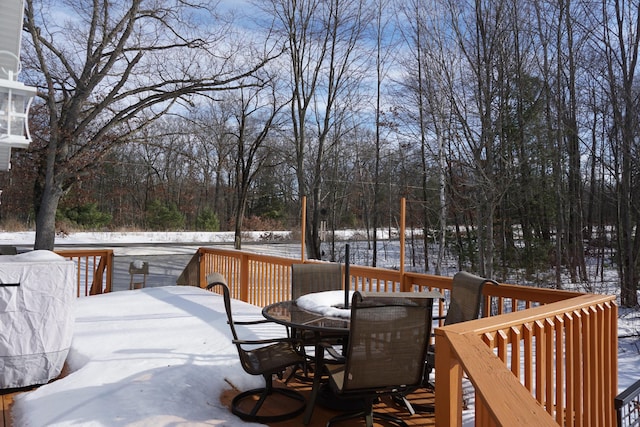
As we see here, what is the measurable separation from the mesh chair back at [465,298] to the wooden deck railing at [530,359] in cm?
16

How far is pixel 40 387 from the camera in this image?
10.7 feet

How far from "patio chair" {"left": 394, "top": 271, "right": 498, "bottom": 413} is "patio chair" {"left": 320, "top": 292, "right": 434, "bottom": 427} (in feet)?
1.92

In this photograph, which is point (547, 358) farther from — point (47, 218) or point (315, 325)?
point (47, 218)

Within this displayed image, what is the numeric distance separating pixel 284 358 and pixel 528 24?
8759 mm

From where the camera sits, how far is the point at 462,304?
Result: 10.9 ft

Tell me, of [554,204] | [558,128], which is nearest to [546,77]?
[558,128]

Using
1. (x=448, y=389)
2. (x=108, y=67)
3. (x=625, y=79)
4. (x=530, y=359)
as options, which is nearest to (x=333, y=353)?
(x=530, y=359)

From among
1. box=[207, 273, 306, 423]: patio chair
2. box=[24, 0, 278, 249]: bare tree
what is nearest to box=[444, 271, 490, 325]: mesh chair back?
box=[207, 273, 306, 423]: patio chair

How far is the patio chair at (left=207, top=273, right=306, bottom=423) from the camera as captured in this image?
9.36 feet

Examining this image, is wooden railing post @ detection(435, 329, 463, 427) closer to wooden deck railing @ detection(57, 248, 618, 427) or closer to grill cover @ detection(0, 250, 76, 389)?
wooden deck railing @ detection(57, 248, 618, 427)

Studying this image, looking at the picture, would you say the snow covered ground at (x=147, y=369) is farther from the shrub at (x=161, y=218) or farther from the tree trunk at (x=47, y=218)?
the shrub at (x=161, y=218)

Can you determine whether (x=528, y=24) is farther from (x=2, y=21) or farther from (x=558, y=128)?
(x=2, y=21)

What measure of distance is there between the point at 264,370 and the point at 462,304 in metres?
1.48

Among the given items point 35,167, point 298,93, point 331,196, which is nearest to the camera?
point 35,167
